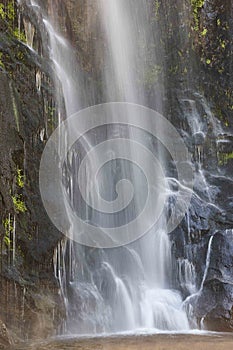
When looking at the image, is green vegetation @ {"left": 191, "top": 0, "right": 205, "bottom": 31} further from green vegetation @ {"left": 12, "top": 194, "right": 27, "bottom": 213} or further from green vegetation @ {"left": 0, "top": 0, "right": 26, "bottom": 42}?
green vegetation @ {"left": 12, "top": 194, "right": 27, "bottom": 213}

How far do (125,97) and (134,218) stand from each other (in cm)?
303

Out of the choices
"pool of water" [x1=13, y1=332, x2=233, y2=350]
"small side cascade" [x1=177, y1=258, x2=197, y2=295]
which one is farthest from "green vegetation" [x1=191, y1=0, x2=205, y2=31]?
"pool of water" [x1=13, y1=332, x2=233, y2=350]

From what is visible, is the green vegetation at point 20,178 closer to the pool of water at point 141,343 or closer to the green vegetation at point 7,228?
the green vegetation at point 7,228

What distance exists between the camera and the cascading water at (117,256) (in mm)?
8508

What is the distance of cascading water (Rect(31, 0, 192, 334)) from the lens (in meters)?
8.51

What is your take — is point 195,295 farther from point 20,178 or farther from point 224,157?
point 20,178

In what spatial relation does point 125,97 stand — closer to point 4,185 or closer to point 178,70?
point 178,70

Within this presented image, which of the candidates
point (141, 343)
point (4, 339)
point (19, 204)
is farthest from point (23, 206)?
point (141, 343)

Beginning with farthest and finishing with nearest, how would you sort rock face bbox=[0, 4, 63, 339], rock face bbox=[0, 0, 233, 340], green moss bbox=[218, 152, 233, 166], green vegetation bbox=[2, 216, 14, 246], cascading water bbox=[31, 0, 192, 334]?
green moss bbox=[218, 152, 233, 166]
cascading water bbox=[31, 0, 192, 334]
rock face bbox=[0, 0, 233, 340]
green vegetation bbox=[2, 216, 14, 246]
rock face bbox=[0, 4, 63, 339]

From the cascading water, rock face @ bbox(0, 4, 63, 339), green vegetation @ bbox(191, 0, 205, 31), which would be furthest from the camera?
green vegetation @ bbox(191, 0, 205, 31)

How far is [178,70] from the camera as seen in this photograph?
12.5 m

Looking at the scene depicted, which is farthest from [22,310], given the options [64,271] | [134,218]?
[134,218]

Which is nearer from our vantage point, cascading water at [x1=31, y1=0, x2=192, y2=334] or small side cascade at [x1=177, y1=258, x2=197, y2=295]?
cascading water at [x1=31, y1=0, x2=192, y2=334]

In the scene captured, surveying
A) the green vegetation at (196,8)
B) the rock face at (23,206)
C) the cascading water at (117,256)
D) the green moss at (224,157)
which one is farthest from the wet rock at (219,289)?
the green vegetation at (196,8)
